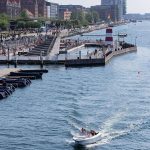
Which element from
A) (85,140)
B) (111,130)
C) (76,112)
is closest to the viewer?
(85,140)

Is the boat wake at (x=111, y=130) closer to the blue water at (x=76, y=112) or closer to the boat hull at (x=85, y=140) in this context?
the blue water at (x=76, y=112)

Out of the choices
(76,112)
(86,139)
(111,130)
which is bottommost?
(111,130)

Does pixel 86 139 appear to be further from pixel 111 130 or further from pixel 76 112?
pixel 76 112

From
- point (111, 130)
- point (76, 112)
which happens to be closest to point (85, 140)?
point (111, 130)

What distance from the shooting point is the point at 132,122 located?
63.0 meters

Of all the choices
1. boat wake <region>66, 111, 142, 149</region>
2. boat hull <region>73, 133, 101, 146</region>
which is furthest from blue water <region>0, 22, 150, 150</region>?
boat hull <region>73, 133, 101, 146</region>

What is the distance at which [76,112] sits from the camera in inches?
2640

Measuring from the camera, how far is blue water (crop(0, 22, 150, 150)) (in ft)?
184

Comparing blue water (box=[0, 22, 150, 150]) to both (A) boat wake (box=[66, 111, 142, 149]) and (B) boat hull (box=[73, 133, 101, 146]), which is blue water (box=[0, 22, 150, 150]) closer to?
(A) boat wake (box=[66, 111, 142, 149])

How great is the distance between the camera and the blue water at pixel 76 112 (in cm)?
5609

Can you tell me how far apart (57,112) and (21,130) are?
28.2ft

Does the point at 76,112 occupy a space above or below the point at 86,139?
below

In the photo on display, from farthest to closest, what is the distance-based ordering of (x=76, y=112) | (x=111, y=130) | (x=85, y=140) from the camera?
(x=76, y=112)
(x=111, y=130)
(x=85, y=140)

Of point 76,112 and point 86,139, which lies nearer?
point 86,139
